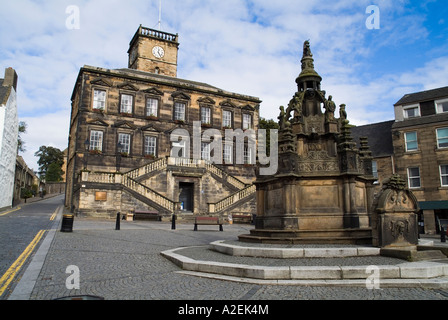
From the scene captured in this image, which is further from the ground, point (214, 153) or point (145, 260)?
point (214, 153)

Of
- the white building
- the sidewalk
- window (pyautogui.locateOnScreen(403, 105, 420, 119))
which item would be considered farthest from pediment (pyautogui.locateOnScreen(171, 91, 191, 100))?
the sidewalk

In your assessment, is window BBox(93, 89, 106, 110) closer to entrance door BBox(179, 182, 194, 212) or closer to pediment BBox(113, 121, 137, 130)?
pediment BBox(113, 121, 137, 130)

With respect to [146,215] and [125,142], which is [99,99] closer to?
[125,142]

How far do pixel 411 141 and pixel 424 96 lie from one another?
439cm

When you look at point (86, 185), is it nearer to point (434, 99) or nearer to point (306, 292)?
point (306, 292)

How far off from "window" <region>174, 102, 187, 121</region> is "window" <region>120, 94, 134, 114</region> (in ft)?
14.9

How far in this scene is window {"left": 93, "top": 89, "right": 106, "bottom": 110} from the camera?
31172 millimetres

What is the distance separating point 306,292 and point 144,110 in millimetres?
29803

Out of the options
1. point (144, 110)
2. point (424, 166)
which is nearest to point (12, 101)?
point (144, 110)

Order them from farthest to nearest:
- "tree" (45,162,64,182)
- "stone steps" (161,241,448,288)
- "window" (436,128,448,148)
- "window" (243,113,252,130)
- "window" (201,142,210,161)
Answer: "tree" (45,162,64,182) < "window" (243,113,252,130) < "window" (201,142,210,161) < "window" (436,128,448,148) < "stone steps" (161,241,448,288)

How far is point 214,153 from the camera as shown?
116 feet

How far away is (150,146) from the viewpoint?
32812 millimetres

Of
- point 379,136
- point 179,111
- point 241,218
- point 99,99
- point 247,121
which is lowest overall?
point 241,218
